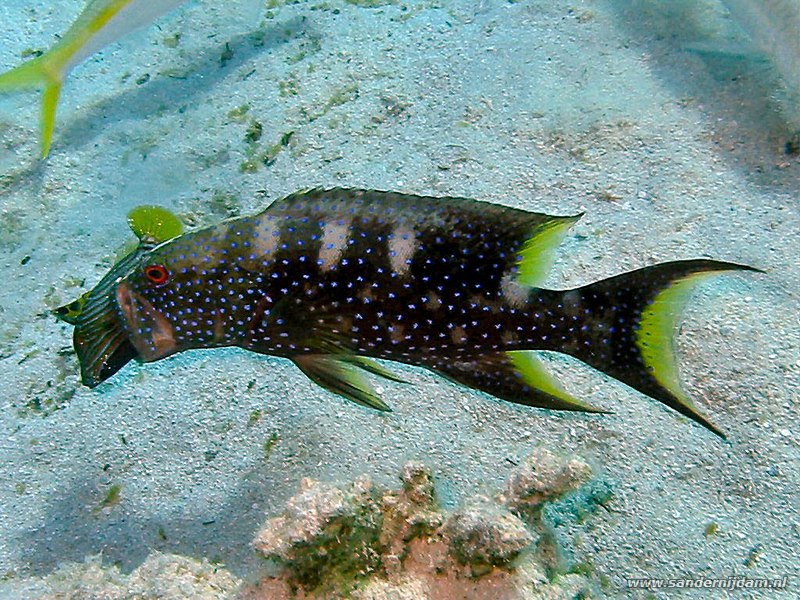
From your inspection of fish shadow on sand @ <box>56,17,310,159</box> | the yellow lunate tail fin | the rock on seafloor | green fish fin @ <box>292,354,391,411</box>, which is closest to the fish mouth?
green fish fin @ <box>292,354,391,411</box>

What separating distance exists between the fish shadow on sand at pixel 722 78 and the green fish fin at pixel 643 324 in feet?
8.62

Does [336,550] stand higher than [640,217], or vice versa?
[640,217]

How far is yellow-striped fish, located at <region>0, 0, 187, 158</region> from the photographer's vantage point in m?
4.70

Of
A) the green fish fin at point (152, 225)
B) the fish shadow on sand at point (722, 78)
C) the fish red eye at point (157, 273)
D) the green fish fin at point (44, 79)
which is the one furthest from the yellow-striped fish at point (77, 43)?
the fish shadow on sand at point (722, 78)

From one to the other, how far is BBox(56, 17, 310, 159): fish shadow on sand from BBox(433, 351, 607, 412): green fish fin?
4337mm

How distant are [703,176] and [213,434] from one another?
3.48 metres

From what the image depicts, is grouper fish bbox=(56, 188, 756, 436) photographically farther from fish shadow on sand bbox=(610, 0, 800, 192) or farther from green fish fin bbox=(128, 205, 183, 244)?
fish shadow on sand bbox=(610, 0, 800, 192)

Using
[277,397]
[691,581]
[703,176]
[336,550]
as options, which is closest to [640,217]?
[703,176]

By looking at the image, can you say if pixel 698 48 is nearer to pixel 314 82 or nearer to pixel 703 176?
pixel 703 176

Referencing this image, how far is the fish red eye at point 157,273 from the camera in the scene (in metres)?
2.40

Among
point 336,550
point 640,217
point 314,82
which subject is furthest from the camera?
point 314,82

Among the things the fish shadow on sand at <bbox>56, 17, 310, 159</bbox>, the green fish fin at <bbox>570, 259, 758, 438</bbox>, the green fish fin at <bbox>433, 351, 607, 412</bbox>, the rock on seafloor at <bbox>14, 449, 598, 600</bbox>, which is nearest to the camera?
the green fish fin at <bbox>570, 259, 758, 438</bbox>

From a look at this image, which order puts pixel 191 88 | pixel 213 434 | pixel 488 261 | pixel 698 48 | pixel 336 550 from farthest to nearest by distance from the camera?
pixel 191 88 < pixel 698 48 < pixel 213 434 < pixel 336 550 < pixel 488 261

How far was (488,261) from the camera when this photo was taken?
230cm
